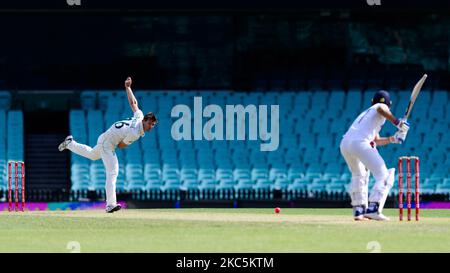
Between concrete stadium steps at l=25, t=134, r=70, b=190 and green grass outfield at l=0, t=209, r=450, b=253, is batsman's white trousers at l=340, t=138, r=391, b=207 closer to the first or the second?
green grass outfield at l=0, t=209, r=450, b=253

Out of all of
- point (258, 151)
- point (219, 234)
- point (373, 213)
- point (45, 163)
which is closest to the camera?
point (219, 234)

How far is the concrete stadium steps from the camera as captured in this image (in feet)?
109

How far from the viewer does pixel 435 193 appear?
30766 mm

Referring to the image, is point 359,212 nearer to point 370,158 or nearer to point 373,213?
point 373,213

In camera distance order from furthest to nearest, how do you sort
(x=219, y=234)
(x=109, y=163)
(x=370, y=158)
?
(x=109, y=163), (x=370, y=158), (x=219, y=234)

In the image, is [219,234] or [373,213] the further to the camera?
[373,213]

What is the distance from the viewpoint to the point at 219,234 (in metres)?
16.1

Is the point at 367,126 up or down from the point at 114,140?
up

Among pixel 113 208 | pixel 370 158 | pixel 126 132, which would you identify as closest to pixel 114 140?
pixel 126 132

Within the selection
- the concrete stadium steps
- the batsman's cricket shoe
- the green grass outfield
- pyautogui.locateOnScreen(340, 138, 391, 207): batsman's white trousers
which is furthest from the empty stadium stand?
the batsman's cricket shoe

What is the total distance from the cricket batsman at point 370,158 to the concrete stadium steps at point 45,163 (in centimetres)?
1528

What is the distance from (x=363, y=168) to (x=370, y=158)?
0.58 m

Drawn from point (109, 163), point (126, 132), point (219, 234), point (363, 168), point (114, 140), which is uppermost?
point (126, 132)
